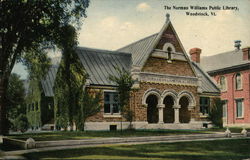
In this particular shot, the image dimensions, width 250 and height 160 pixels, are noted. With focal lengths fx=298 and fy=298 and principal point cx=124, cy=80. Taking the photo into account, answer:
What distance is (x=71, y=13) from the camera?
23.9 meters

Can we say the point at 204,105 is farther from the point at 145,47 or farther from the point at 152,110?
the point at 145,47

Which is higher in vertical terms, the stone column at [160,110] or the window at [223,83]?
the window at [223,83]

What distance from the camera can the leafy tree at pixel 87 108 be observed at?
23922 mm

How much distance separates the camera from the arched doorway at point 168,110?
30125mm

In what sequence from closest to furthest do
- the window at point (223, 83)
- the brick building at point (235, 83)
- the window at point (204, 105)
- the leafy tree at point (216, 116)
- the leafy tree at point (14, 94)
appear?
1. the leafy tree at point (216, 116)
2. the window at point (204, 105)
3. the leafy tree at point (14, 94)
4. the brick building at point (235, 83)
5. the window at point (223, 83)

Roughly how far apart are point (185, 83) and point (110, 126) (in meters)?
9.09

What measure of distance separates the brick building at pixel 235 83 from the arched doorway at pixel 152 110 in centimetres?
1625

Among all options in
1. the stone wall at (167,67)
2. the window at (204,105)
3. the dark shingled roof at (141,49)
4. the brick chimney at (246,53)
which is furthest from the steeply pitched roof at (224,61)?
the dark shingled roof at (141,49)

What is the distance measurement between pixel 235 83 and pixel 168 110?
1694 centimetres

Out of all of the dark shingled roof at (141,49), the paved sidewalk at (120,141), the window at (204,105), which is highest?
the dark shingled roof at (141,49)

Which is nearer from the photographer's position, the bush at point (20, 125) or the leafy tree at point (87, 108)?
the leafy tree at point (87, 108)

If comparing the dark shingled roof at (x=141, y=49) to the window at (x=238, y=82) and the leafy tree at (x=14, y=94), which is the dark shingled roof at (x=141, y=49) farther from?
the window at (x=238, y=82)

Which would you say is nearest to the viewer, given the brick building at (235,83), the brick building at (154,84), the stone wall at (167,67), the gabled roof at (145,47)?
the brick building at (154,84)

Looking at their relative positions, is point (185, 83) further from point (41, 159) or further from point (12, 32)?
point (41, 159)
